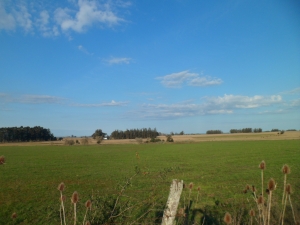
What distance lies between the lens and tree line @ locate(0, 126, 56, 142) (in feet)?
369

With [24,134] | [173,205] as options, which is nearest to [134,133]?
[24,134]

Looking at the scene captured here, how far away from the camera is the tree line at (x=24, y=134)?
112375 millimetres

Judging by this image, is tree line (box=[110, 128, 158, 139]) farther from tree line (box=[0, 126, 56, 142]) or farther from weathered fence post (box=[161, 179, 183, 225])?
weathered fence post (box=[161, 179, 183, 225])

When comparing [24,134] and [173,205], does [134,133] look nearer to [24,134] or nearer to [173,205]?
[24,134]

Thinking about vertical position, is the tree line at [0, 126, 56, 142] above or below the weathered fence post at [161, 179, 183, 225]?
above

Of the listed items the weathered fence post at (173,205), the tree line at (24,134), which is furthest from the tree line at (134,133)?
the weathered fence post at (173,205)

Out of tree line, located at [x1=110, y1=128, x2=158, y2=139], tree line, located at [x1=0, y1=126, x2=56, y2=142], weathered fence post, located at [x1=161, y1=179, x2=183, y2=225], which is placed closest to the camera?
weathered fence post, located at [x1=161, y1=179, x2=183, y2=225]

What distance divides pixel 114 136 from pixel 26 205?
13988 cm

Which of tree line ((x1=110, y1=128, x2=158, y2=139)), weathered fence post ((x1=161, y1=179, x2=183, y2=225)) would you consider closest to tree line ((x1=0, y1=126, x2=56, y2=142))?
tree line ((x1=110, y1=128, x2=158, y2=139))

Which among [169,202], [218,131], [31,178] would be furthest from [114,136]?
[169,202]

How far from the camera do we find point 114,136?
15025 centimetres

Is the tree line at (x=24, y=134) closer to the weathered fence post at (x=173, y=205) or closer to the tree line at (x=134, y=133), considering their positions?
the tree line at (x=134, y=133)

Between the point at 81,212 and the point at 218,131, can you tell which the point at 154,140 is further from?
the point at 81,212

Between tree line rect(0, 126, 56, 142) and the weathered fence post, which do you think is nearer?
the weathered fence post
